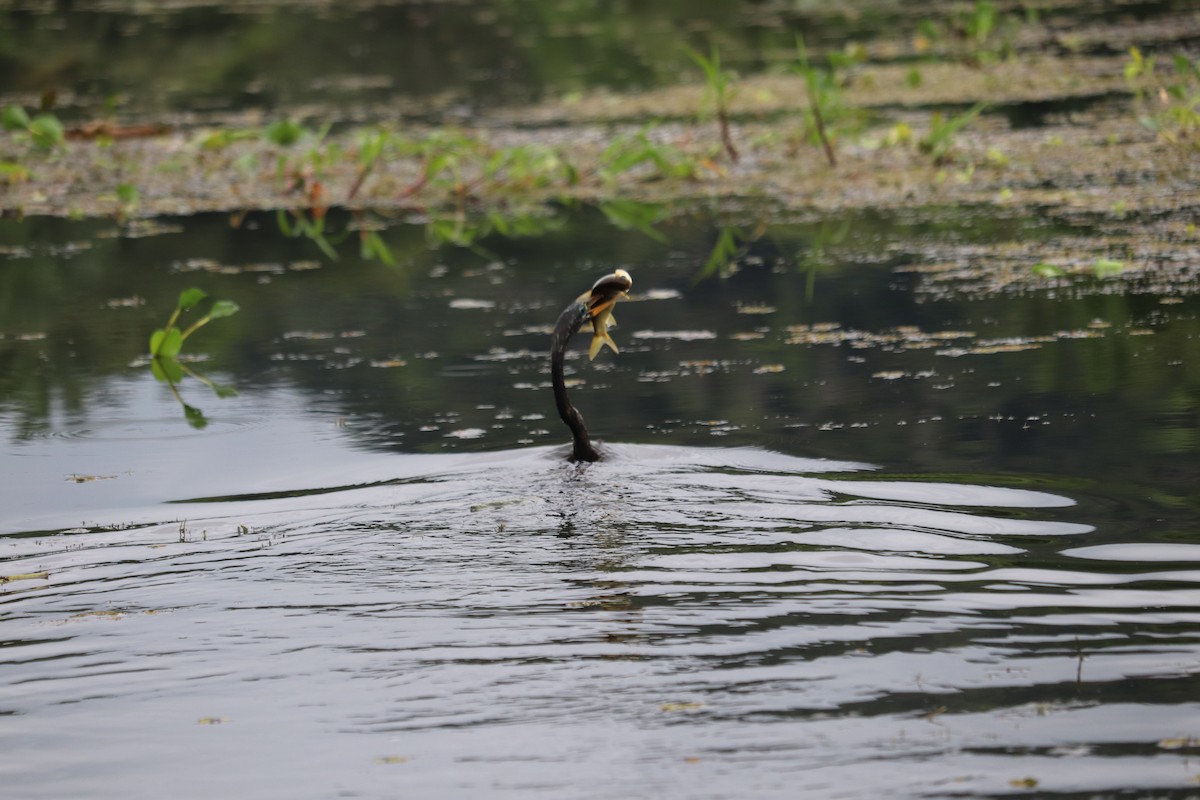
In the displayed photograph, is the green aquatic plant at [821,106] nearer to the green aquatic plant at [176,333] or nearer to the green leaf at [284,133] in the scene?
the green leaf at [284,133]

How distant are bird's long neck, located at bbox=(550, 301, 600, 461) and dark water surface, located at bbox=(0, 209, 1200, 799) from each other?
170mm

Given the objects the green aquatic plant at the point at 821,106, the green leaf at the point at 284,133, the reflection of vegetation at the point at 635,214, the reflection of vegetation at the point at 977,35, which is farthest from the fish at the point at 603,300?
the reflection of vegetation at the point at 977,35

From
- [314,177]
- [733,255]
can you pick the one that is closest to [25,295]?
[314,177]

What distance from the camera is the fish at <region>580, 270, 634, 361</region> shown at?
5812 mm

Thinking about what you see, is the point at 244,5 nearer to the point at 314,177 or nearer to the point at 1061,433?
the point at 314,177

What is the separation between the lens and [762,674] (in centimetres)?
403

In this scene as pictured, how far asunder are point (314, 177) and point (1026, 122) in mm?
6120

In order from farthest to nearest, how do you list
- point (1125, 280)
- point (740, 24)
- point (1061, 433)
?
point (740, 24) < point (1125, 280) < point (1061, 433)

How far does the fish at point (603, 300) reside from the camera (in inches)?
229

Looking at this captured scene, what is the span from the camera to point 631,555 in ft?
16.3

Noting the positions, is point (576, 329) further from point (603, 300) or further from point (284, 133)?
point (284, 133)

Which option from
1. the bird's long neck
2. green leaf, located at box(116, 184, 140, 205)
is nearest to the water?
the bird's long neck

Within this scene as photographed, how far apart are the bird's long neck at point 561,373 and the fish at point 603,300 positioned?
4 centimetres

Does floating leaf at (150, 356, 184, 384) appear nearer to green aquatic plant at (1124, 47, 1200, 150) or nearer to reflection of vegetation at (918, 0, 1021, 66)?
green aquatic plant at (1124, 47, 1200, 150)
